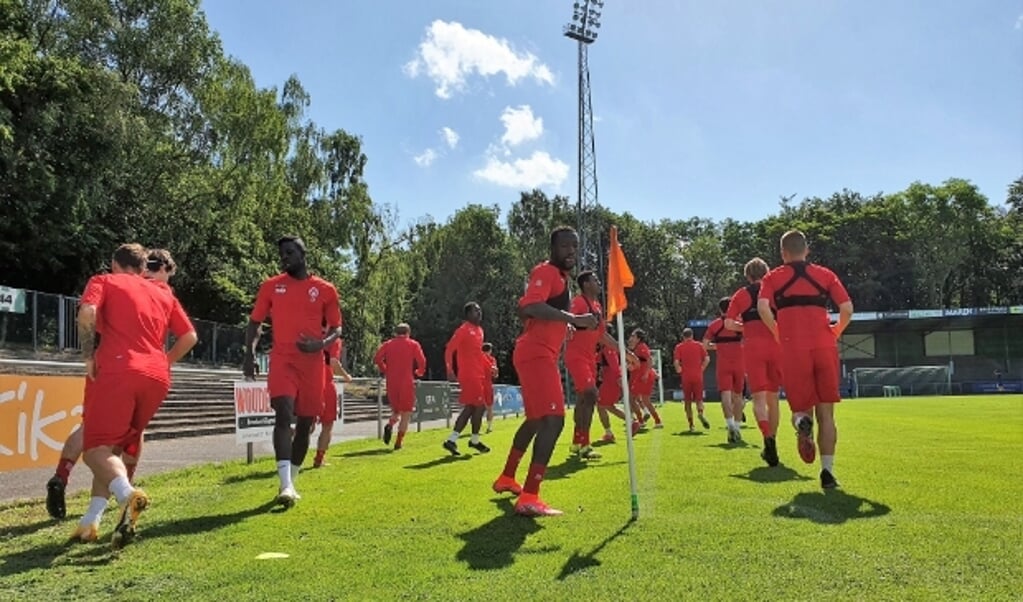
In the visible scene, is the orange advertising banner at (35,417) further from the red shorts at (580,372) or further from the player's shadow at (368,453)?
the red shorts at (580,372)

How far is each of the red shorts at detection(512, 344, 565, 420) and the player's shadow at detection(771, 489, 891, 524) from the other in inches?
67.5

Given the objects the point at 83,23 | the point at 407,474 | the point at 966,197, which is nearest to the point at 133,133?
the point at 83,23

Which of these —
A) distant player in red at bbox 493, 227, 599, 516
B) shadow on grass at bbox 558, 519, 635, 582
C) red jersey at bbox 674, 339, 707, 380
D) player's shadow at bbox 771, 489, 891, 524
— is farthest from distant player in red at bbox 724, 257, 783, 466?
red jersey at bbox 674, 339, 707, 380

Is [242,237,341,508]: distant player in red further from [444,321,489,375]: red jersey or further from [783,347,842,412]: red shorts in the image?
[444,321,489,375]: red jersey

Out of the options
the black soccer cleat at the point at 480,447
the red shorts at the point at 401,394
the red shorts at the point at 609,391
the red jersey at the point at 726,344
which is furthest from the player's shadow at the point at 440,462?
the red jersey at the point at 726,344

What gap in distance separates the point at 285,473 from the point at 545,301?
8.73ft

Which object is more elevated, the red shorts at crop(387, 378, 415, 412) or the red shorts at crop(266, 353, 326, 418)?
the red shorts at crop(266, 353, 326, 418)

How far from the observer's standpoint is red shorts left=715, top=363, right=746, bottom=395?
11.9 m

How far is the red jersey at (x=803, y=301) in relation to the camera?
670cm

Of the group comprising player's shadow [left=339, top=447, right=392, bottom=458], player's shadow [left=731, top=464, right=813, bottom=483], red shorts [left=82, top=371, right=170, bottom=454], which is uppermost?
red shorts [left=82, top=371, right=170, bottom=454]

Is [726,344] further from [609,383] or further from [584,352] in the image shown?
[584,352]

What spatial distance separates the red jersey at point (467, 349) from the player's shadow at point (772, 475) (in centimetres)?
510

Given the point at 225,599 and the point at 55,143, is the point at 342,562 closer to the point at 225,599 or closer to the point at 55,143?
the point at 225,599

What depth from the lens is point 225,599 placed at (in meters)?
3.62
